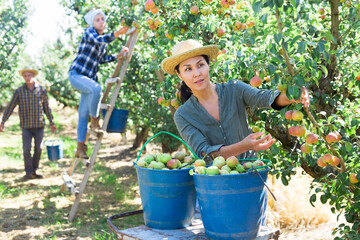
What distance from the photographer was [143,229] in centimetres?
190

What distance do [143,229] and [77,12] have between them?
6302mm

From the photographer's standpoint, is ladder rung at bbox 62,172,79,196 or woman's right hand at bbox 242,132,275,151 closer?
woman's right hand at bbox 242,132,275,151

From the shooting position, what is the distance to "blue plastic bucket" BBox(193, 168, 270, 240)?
1623mm

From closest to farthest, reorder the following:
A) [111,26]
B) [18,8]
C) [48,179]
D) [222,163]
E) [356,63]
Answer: [222,163]
[356,63]
[111,26]
[48,179]
[18,8]

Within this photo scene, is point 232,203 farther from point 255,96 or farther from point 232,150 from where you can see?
point 255,96

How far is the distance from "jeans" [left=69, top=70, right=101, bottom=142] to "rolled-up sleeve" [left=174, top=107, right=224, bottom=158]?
8.48 feet

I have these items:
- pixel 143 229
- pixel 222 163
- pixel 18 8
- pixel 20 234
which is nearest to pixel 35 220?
pixel 20 234

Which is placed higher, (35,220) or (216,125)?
(216,125)

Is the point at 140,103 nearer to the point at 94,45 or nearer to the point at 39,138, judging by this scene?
the point at 39,138

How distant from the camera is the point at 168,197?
6.08 ft

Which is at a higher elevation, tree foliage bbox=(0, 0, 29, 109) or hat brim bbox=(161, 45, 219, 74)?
tree foliage bbox=(0, 0, 29, 109)

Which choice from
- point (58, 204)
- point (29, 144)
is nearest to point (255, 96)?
point (58, 204)

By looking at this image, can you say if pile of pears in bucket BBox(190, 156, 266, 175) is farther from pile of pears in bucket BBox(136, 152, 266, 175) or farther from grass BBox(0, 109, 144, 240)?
grass BBox(0, 109, 144, 240)

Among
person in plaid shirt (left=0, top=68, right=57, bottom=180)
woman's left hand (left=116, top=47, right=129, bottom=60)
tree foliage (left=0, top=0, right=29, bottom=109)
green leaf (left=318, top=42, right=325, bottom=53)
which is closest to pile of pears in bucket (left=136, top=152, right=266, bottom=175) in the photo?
green leaf (left=318, top=42, right=325, bottom=53)
